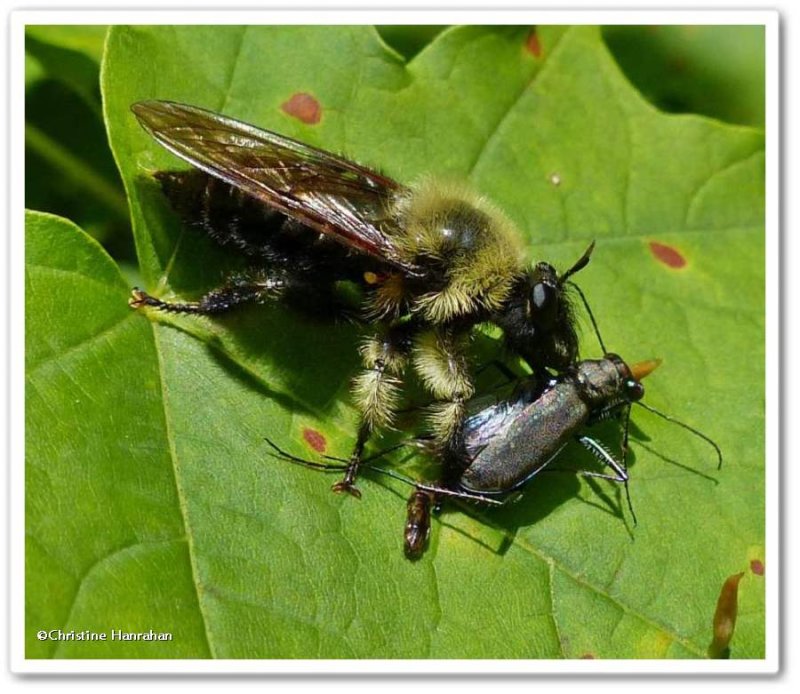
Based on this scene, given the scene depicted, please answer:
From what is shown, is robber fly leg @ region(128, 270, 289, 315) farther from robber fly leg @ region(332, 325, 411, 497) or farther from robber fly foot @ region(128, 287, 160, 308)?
robber fly leg @ region(332, 325, 411, 497)

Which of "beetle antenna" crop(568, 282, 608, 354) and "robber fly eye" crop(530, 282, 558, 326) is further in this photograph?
"beetle antenna" crop(568, 282, 608, 354)

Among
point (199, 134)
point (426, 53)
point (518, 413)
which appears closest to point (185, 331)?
point (199, 134)

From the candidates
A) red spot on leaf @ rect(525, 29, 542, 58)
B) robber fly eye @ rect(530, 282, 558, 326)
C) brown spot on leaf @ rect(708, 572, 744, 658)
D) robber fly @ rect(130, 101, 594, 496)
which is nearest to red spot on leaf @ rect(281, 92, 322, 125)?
robber fly @ rect(130, 101, 594, 496)

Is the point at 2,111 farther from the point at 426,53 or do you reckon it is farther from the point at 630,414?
the point at 630,414

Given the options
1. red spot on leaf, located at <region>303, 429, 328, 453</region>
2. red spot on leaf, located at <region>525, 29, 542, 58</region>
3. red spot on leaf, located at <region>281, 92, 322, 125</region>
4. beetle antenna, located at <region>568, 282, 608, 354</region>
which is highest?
red spot on leaf, located at <region>525, 29, 542, 58</region>

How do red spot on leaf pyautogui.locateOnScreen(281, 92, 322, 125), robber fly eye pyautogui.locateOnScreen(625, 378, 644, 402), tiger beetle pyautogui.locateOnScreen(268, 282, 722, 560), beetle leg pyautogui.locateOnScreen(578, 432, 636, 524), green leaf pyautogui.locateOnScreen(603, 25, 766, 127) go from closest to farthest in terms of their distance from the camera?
tiger beetle pyautogui.locateOnScreen(268, 282, 722, 560), beetle leg pyautogui.locateOnScreen(578, 432, 636, 524), robber fly eye pyautogui.locateOnScreen(625, 378, 644, 402), red spot on leaf pyautogui.locateOnScreen(281, 92, 322, 125), green leaf pyautogui.locateOnScreen(603, 25, 766, 127)

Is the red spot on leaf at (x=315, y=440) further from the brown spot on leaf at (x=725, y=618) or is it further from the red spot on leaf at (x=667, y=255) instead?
the red spot on leaf at (x=667, y=255)
